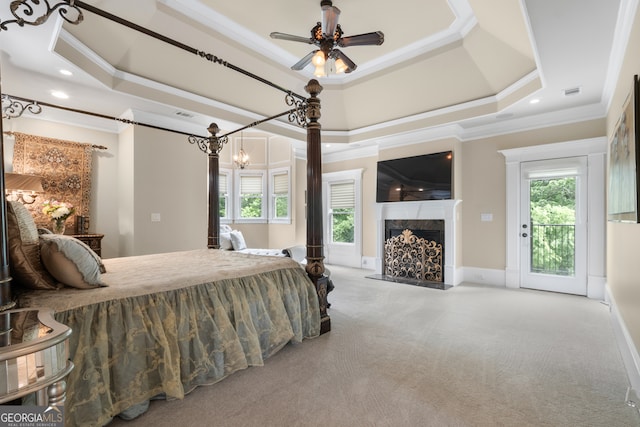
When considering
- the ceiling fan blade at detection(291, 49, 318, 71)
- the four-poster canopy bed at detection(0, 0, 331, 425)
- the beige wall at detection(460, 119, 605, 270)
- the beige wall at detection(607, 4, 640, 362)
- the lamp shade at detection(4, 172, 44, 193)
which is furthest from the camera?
the beige wall at detection(460, 119, 605, 270)

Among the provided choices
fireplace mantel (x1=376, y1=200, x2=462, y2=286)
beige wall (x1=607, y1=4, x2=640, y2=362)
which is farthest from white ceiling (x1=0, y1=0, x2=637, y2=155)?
fireplace mantel (x1=376, y1=200, x2=462, y2=286)

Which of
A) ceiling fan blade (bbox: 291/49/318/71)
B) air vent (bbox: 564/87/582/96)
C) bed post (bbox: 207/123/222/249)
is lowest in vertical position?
bed post (bbox: 207/123/222/249)

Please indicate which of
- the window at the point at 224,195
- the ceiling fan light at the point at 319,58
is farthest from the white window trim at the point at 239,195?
the ceiling fan light at the point at 319,58

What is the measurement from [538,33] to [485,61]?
1640 millimetres

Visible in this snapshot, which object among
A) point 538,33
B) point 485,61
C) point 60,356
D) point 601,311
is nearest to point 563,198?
point 601,311

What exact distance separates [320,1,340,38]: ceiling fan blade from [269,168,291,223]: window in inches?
176

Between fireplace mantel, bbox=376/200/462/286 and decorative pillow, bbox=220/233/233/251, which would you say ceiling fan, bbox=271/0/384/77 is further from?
decorative pillow, bbox=220/233/233/251

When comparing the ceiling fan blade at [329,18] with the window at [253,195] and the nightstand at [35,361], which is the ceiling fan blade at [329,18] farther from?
the window at [253,195]

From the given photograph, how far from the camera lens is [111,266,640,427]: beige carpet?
1.75 m

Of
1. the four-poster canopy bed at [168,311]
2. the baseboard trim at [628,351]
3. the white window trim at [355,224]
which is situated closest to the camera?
the four-poster canopy bed at [168,311]

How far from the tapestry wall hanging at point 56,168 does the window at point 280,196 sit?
383 centimetres

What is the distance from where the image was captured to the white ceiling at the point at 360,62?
2.82m

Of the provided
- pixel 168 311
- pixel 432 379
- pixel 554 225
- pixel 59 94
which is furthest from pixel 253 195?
pixel 432 379

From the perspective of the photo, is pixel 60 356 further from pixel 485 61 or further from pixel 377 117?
pixel 377 117
